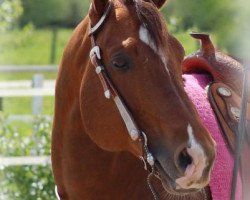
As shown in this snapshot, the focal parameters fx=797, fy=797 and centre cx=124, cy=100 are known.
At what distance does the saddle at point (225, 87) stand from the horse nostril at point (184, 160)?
0.53 meters

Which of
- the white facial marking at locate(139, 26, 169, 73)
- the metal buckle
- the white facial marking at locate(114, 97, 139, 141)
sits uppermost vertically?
the white facial marking at locate(139, 26, 169, 73)

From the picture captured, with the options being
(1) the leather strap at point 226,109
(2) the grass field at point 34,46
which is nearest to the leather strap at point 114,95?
(1) the leather strap at point 226,109

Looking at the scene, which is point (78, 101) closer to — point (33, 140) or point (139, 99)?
point (139, 99)

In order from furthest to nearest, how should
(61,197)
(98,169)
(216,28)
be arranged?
1. (216,28)
2. (61,197)
3. (98,169)

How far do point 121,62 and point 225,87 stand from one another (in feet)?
2.15

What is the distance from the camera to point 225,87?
334cm

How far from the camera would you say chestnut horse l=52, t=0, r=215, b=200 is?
2725 millimetres

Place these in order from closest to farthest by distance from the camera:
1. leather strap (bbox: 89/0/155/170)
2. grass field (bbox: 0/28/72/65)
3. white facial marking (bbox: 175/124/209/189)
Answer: white facial marking (bbox: 175/124/209/189) < leather strap (bbox: 89/0/155/170) < grass field (bbox: 0/28/72/65)

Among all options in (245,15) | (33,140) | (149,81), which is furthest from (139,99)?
(245,15)

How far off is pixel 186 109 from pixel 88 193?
610mm

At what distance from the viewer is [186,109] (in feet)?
9.06

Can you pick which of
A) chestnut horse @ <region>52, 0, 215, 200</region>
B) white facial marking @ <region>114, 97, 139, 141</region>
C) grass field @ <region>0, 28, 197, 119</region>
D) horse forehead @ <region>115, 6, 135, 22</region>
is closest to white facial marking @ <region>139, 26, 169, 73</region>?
chestnut horse @ <region>52, 0, 215, 200</region>

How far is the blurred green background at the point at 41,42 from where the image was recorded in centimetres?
593

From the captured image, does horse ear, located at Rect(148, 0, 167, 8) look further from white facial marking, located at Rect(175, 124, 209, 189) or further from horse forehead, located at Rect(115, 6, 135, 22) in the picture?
white facial marking, located at Rect(175, 124, 209, 189)
